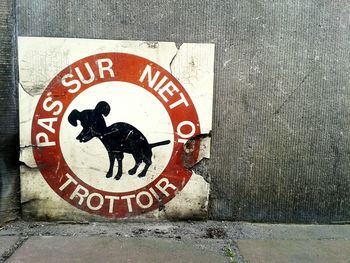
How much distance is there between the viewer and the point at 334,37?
8.54ft

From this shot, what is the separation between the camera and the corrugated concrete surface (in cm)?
248

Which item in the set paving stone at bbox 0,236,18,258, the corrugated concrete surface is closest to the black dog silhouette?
the corrugated concrete surface

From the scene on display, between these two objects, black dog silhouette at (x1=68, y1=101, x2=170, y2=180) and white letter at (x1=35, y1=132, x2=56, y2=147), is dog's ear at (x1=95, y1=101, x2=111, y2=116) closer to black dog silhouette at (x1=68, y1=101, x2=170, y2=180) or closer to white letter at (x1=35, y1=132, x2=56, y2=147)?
black dog silhouette at (x1=68, y1=101, x2=170, y2=180)

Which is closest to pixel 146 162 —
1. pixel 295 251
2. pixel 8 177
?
pixel 8 177

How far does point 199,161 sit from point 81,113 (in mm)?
876

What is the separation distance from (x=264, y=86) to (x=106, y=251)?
1.50m

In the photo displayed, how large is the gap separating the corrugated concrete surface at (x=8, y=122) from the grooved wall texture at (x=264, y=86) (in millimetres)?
14

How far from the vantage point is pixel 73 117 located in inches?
101

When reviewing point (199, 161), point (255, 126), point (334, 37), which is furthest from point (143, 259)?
point (334, 37)

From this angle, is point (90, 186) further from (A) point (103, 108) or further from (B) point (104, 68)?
(B) point (104, 68)

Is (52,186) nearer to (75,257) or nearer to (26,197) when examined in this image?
(26,197)

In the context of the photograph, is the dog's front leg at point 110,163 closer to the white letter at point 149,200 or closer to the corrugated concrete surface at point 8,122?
the white letter at point 149,200

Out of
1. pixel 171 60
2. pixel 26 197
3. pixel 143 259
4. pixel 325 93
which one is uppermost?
pixel 171 60

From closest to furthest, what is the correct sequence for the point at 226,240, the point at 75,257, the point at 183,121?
1. the point at 75,257
2. the point at 226,240
3. the point at 183,121
